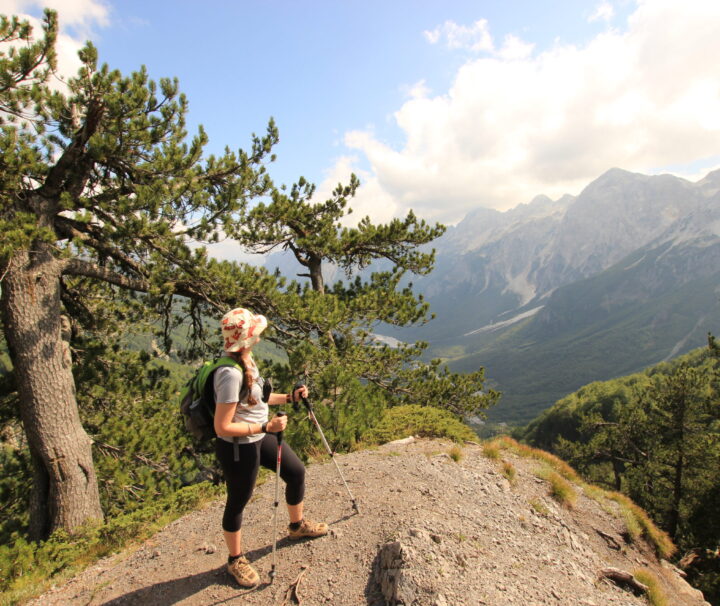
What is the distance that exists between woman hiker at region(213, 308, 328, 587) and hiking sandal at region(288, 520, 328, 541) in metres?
0.65

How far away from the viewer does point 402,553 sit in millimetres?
4023

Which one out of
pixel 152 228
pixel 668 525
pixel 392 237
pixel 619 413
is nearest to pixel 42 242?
pixel 152 228

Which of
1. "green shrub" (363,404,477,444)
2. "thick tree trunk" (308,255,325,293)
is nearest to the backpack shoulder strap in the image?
"green shrub" (363,404,477,444)

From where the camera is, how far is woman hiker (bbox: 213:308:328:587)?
370 centimetres

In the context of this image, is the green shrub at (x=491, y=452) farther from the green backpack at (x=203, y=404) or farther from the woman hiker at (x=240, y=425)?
the green backpack at (x=203, y=404)

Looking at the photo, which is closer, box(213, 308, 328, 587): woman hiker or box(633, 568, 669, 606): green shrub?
box(213, 308, 328, 587): woman hiker

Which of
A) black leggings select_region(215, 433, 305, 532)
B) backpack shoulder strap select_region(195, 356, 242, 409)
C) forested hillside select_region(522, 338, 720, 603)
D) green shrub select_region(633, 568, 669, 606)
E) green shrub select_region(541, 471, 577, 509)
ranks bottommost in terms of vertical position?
forested hillside select_region(522, 338, 720, 603)

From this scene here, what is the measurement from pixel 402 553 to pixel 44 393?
260 inches

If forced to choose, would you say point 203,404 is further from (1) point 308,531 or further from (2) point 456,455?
(2) point 456,455

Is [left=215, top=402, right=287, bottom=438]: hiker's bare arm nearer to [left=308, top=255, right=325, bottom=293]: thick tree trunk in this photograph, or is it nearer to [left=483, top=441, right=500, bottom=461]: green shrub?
[left=483, top=441, right=500, bottom=461]: green shrub

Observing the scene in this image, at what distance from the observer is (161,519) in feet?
20.5

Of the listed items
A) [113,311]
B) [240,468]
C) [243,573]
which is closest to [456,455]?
[243,573]

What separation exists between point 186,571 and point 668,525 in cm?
2994

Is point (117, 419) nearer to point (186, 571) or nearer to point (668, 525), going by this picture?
point (186, 571)
